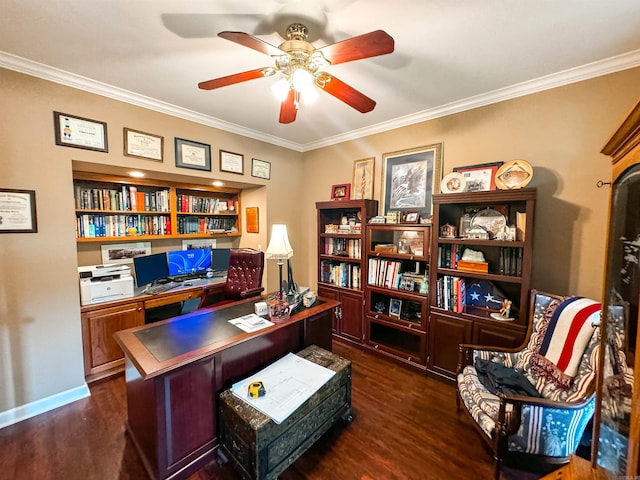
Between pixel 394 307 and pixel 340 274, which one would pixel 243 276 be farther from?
pixel 394 307

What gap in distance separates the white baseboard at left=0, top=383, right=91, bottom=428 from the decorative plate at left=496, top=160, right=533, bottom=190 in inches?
156

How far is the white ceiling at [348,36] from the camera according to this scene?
1.38 meters

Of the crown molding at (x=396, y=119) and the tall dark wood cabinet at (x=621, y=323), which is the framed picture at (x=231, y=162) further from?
the tall dark wood cabinet at (x=621, y=323)

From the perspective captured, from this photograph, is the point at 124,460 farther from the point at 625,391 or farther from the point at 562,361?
the point at 562,361

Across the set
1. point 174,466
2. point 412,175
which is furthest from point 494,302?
point 174,466

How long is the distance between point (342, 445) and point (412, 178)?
8.19 feet

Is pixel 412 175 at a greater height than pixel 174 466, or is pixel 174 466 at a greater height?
pixel 412 175

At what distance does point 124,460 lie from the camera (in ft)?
5.21

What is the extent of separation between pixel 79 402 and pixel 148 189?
7.33 ft

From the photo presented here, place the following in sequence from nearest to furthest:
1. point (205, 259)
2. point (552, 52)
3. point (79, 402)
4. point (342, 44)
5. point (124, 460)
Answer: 1. point (342, 44)
2. point (124, 460)
3. point (552, 52)
4. point (79, 402)
5. point (205, 259)

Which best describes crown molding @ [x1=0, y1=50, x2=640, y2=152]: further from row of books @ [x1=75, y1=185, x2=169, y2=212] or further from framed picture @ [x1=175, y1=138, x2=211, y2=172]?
row of books @ [x1=75, y1=185, x2=169, y2=212]

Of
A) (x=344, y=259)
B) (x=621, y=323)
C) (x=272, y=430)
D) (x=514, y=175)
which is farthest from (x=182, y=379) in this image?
(x=514, y=175)

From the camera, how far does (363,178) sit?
3.23 meters

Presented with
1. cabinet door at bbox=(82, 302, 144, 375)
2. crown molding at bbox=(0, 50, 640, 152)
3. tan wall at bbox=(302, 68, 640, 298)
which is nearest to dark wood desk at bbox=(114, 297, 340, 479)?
cabinet door at bbox=(82, 302, 144, 375)
